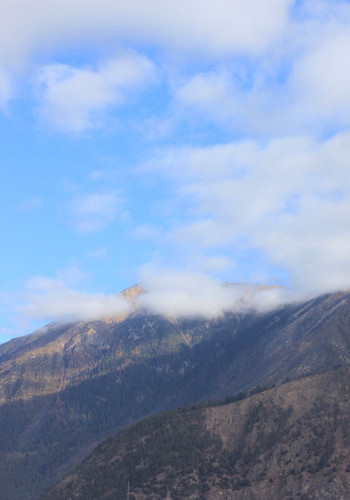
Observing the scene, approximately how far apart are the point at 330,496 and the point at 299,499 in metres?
11.0

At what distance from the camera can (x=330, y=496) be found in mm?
194875

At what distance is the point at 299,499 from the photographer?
19950 centimetres
